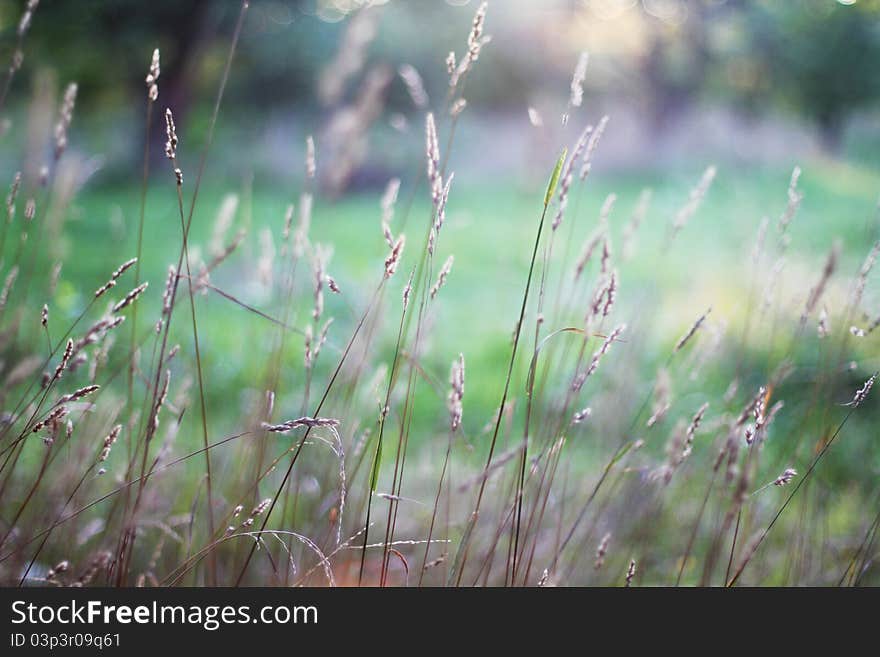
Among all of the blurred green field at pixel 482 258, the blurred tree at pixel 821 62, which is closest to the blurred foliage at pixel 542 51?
the blurred tree at pixel 821 62

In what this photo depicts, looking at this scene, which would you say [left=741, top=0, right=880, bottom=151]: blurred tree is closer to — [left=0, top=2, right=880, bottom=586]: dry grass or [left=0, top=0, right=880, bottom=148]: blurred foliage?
[left=0, top=0, right=880, bottom=148]: blurred foliage

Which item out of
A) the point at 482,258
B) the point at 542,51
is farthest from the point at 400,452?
the point at 542,51

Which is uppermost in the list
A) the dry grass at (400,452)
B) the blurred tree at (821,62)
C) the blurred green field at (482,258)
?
the blurred tree at (821,62)

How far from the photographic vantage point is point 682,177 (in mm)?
9703

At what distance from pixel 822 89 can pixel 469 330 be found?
8427mm

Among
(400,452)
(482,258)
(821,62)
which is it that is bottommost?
(400,452)

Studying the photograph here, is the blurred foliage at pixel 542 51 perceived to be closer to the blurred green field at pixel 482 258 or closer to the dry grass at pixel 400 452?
the blurred green field at pixel 482 258

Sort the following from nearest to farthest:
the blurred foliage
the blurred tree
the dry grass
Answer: the dry grass < the blurred foliage < the blurred tree

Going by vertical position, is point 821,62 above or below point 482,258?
above

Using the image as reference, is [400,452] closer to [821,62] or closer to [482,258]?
[482,258]

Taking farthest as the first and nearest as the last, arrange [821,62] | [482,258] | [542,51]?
[542,51] → [821,62] → [482,258]

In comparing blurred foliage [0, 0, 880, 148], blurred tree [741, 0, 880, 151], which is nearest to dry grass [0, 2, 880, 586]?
blurred foliage [0, 0, 880, 148]
